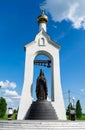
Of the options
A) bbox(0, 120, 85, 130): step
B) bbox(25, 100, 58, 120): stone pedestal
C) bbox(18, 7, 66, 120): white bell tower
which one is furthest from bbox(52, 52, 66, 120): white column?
bbox(0, 120, 85, 130): step

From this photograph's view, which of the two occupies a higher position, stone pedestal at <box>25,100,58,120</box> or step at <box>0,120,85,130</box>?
stone pedestal at <box>25,100,58,120</box>

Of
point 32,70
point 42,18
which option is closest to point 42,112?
point 32,70

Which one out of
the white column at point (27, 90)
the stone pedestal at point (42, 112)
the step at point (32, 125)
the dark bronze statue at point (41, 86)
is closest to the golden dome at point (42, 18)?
the white column at point (27, 90)

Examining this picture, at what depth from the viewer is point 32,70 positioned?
16875 millimetres

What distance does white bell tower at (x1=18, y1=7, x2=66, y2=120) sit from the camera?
16.1m

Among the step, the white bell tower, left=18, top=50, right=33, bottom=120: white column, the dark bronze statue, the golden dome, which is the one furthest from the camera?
the golden dome

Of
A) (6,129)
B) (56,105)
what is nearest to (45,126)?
(6,129)

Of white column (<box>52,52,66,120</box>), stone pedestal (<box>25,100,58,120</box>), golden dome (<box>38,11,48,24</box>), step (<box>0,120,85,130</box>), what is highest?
golden dome (<box>38,11,48,24</box>)

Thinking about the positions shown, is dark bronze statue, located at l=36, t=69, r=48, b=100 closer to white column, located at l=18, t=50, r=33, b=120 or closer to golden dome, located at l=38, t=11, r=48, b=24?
white column, located at l=18, t=50, r=33, b=120

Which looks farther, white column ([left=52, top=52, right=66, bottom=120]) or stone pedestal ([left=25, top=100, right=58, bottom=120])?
white column ([left=52, top=52, right=66, bottom=120])

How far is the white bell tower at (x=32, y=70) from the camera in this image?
52.7 ft

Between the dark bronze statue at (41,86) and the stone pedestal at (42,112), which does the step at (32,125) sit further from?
the dark bronze statue at (41,86)

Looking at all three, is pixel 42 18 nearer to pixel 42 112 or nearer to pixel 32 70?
pixel 32 70

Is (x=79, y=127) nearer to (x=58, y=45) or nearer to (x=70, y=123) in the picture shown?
(x=70, y=123)
